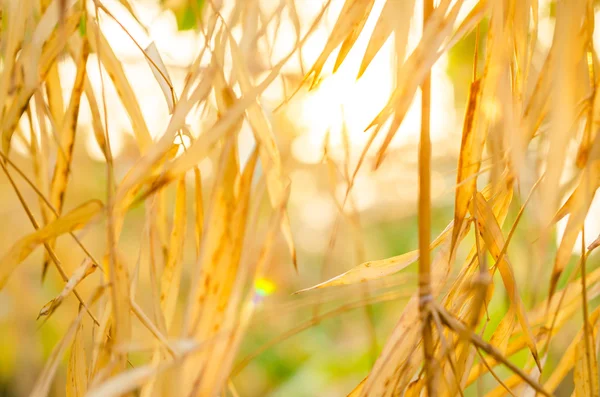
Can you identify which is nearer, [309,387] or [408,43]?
[408,43]

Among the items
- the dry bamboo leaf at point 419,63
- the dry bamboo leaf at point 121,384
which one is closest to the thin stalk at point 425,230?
the dry bamboo leaf at point 419,63

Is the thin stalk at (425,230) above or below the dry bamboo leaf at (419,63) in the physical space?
below

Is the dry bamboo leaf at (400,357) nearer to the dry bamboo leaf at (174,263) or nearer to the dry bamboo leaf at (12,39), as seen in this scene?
the dry bamboo leaf at (174,263)

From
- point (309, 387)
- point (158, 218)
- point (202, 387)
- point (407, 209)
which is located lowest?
point (202, 387)

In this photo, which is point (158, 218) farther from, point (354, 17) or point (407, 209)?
point (407, 209)

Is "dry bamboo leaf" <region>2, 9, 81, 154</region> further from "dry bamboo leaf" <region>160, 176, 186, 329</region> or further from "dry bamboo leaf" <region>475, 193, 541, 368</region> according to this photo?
"dry bamboo leaf" <region>475, 193, 541, 368</region>

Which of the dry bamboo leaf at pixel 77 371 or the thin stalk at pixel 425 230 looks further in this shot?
the dry bamboo leaf at pixel 77 371

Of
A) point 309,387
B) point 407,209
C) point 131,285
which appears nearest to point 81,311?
point 131,285
